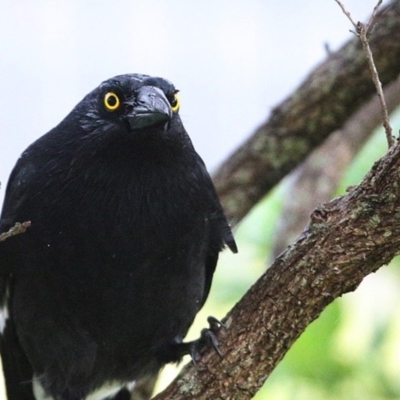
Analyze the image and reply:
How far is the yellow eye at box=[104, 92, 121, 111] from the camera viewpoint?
3096 mm

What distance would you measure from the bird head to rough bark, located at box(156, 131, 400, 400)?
0.64 metres

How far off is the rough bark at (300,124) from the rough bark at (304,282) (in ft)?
4.55

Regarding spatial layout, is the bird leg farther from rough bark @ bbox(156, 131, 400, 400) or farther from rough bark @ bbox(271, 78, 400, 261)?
rough bark @ bbox(271, 78, 400, 261)

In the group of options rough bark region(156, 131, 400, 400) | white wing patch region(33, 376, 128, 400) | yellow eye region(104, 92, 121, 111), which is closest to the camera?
rough bark region(156, 131, 400, 400)

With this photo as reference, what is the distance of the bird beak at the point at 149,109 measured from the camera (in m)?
2.97

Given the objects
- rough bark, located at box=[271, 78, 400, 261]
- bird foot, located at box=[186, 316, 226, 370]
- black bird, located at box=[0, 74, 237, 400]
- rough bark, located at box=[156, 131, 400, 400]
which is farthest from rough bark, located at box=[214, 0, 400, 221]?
rough bark, located at box=[156, 131, 400, 400]

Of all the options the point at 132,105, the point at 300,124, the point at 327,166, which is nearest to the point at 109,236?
the point at 132,105

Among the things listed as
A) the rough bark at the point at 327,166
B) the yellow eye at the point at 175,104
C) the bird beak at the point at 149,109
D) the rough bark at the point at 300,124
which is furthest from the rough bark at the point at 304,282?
the rough bark at the point at 327,166

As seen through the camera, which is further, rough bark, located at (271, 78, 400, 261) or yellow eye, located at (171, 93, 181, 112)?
rough bark, located at (271, 78, 400, 261)

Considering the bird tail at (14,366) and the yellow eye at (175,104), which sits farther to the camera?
the bird tail at (14,366)

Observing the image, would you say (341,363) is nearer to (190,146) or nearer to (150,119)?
(190,146)

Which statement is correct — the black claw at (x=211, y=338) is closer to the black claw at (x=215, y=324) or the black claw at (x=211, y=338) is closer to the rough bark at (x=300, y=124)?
the black claw at (x=215, y=324)

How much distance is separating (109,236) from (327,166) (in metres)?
1.85

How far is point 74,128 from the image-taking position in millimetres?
3227
